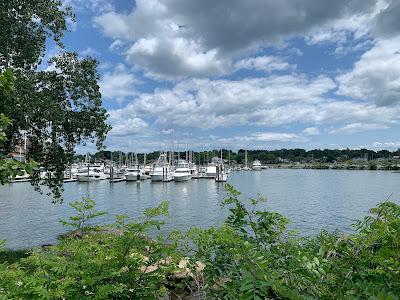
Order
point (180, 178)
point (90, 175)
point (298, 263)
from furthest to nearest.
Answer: point (90, 175), point (180, 178), point (298, 263)

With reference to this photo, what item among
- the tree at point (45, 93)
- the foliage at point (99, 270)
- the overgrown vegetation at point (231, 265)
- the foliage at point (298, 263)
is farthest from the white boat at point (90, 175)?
the foliage at point (298, 263)

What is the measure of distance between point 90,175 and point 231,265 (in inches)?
4779

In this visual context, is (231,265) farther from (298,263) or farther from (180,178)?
(180,178)

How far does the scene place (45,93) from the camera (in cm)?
1778

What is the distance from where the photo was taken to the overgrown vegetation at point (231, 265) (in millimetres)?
2824

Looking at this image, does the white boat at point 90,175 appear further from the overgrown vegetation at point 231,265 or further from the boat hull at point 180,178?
the overgrown vegetation at point 231,265

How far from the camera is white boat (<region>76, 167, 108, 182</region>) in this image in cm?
11680

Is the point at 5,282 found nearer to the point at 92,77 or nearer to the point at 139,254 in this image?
the point at 139,254

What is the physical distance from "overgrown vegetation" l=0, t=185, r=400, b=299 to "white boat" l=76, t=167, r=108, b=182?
11264 centimetres

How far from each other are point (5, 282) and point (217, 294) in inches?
75.2

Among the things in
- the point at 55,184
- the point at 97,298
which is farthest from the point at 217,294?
the point at 55,184

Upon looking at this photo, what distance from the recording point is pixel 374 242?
3438 mm

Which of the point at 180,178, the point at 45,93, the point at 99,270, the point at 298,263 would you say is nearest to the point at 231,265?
the point at 298,263

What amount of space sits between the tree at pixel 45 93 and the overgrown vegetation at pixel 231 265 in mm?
11383
